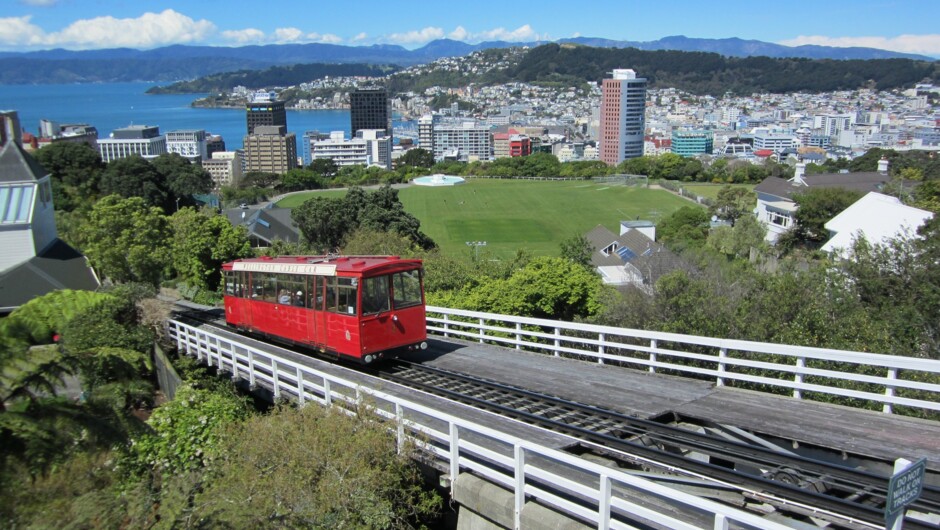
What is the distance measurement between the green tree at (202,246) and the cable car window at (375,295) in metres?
21.2

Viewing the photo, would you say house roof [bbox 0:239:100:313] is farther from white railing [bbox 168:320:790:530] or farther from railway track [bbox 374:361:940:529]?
railway track [bbox 374:361:940:529]

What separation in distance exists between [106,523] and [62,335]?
1.95 metres

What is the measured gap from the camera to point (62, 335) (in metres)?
6.80

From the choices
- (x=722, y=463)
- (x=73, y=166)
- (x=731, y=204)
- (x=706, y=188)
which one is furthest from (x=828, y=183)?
(x=73, y=166)

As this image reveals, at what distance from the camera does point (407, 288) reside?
14.8 metres

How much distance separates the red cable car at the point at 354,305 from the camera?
14203 millimetres

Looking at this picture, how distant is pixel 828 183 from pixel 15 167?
204 ft

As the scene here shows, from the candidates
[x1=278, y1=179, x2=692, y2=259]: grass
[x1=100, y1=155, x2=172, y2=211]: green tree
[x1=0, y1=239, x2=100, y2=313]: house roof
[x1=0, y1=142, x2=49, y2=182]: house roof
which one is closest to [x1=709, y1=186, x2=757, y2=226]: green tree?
[x1=278, y1=179, x2=692, y2=259]: grass

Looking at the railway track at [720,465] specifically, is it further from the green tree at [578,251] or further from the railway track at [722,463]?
the green tree at [578,251]

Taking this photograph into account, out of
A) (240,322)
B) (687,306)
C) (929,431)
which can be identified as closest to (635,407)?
(929,431)

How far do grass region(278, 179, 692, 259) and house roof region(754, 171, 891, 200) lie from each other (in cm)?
1870

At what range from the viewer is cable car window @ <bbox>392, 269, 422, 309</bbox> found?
14625mm

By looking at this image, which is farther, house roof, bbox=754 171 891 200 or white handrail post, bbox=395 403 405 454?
house roof, bbox=754 171 891 200

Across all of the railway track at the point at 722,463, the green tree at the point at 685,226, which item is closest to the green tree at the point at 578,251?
the green tree at the point at 685,226
